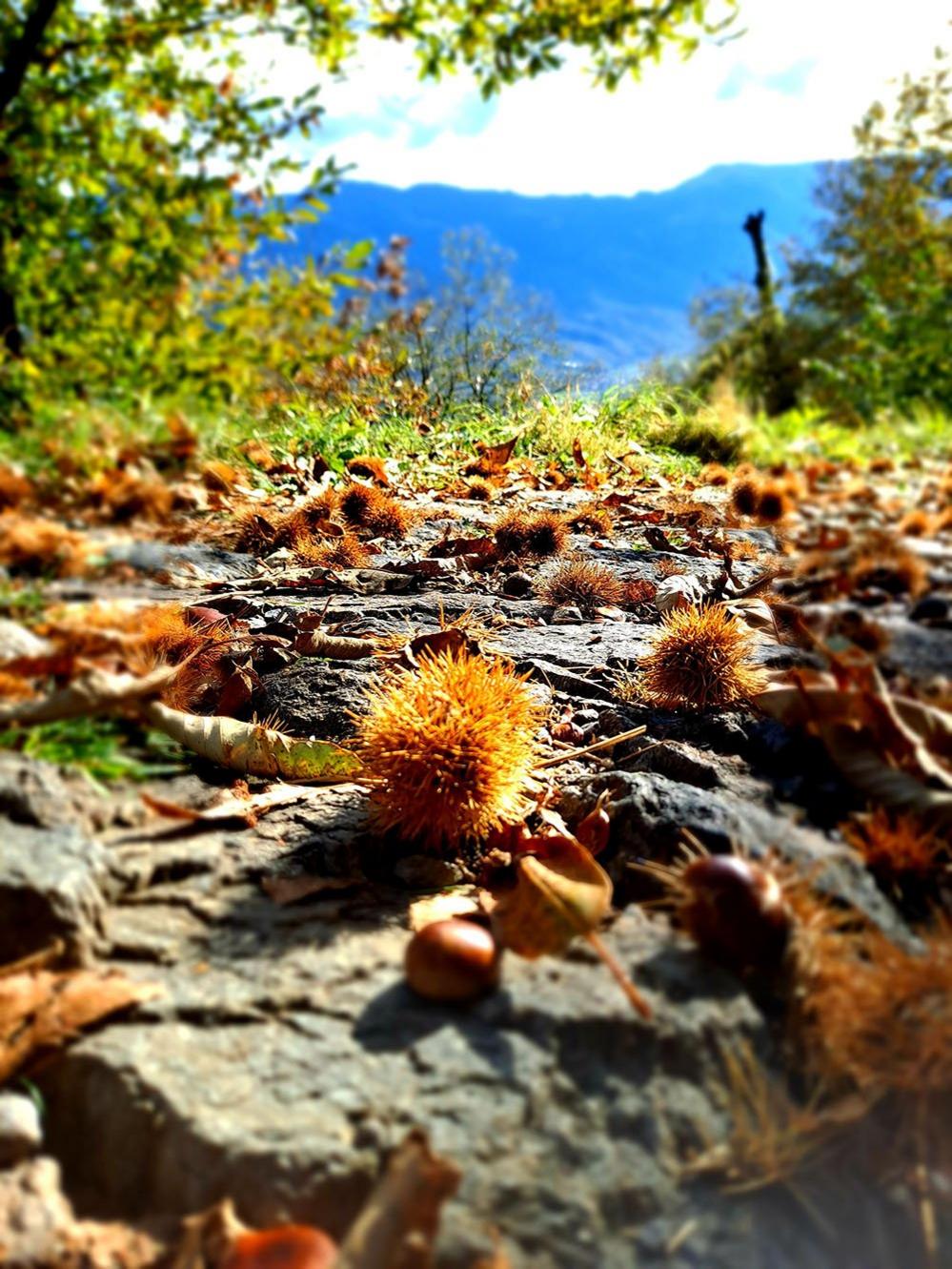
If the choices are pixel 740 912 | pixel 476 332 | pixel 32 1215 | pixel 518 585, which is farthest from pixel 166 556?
pixel 476 332

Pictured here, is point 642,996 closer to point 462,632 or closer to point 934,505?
point 934,505

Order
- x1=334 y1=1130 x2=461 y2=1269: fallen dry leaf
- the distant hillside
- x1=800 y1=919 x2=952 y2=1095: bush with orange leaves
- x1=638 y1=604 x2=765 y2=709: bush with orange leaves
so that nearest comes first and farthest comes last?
x1=334 y1=1130 x2=461 y2=1269: fallen dry leaf < x1=800 y1=919 x2=952 y2=1095: bush with orange leaves < x1=638 y1=604 x2=765 y2=709: bush with orange leaves < the distant hillside

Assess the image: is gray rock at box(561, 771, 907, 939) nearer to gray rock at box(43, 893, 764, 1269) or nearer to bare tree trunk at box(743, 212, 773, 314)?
gray rock at box(43, 893, 764, 1269)

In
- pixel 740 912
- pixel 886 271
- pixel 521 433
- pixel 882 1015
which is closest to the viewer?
pixel 882 1015

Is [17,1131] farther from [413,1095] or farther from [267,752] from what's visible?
[267,752]

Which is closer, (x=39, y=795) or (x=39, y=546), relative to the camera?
(x=39, y=546)

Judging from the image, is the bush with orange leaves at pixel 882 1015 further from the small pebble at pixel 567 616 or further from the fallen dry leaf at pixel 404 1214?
the small pebble at pixel 567 616

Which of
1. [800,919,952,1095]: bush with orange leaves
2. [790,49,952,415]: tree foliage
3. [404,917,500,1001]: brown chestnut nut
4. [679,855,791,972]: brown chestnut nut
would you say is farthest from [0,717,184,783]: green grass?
[790,49,952,415]: tree foliage
